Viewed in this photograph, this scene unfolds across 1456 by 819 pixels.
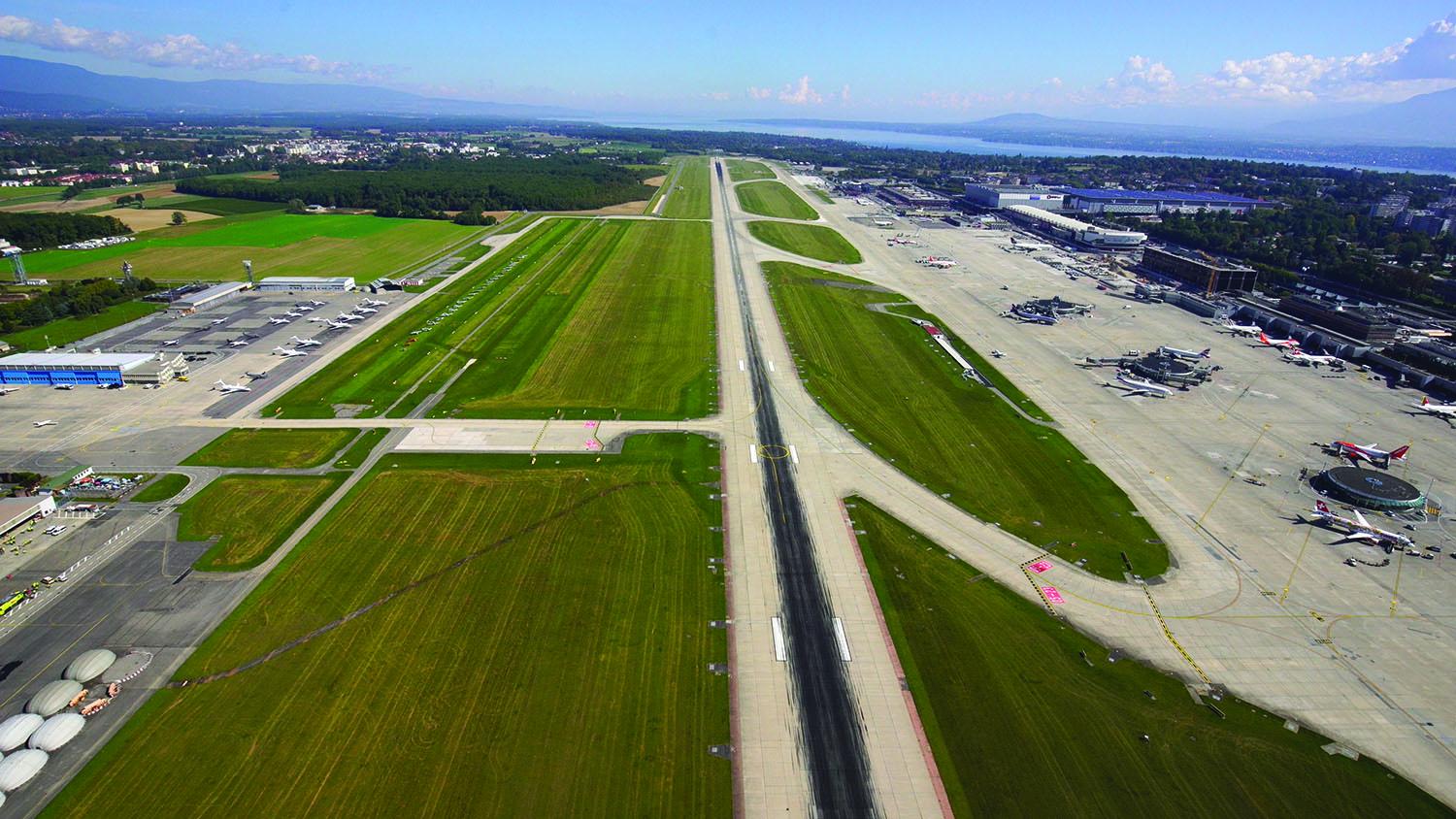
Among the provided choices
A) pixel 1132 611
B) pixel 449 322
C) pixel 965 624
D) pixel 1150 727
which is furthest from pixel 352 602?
pixel 449 322

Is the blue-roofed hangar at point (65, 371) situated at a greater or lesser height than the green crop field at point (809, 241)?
lesser

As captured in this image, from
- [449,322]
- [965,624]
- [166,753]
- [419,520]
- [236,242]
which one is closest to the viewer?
[166,753]

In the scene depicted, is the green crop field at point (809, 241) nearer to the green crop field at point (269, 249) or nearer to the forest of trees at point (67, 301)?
the green crop field at point (269, 249)

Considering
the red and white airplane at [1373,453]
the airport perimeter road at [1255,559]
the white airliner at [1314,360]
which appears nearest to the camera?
the airport perimeter road at [1255,559]

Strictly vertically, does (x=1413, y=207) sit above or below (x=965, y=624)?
above

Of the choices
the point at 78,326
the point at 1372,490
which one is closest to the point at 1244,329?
the point at 1372,490

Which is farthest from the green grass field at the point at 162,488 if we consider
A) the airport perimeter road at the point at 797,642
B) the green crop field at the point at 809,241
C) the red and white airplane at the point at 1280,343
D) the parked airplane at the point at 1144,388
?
the red and white airplane at the point at 1280,343

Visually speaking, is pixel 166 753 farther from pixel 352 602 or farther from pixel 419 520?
pixel 419 520

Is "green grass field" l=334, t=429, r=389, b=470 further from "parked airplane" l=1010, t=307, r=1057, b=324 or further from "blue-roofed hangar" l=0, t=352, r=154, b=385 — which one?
"parked airplane" l=1010, t=307, r=1057, b=324
